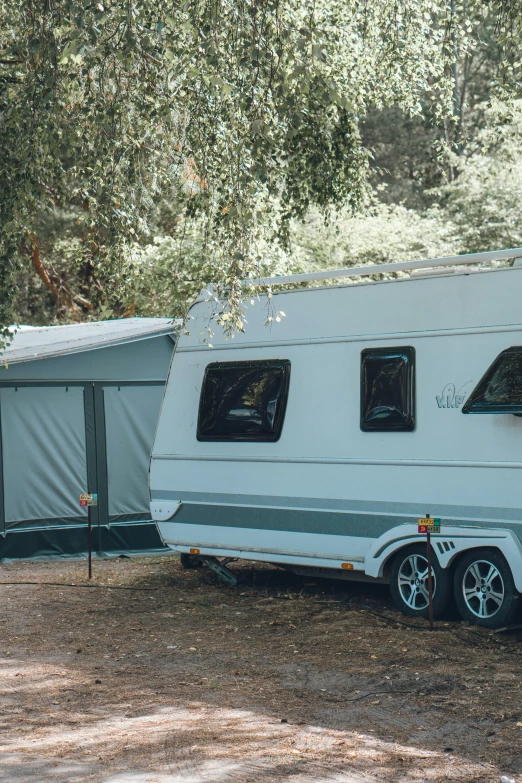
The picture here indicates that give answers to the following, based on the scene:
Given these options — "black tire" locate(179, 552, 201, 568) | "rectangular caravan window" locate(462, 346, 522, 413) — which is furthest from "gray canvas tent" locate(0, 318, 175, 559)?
"rectangular caravan window" locate(462, 346, 522, 413)

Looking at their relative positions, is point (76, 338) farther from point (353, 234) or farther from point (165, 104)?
point (353, 234)

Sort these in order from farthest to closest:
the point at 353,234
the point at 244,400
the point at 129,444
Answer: the point at 353,234 → the point at 129,444 → the point at 244,400

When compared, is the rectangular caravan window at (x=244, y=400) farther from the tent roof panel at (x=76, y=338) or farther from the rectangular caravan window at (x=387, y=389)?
the tent roof panel at (x=76, y=338)

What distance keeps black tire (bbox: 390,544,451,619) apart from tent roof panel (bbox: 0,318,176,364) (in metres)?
3.94

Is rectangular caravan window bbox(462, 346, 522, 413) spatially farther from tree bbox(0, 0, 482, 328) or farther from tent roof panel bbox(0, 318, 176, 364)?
tent roof panel bbox(0, 318, 176, 364)

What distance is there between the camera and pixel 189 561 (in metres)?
10.0

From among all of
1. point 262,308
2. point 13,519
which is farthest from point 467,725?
point 13,519

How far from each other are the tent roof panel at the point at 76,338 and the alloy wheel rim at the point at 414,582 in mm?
3970

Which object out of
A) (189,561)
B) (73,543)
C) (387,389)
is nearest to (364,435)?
(387,389)

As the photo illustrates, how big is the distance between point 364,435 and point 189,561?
3.03m

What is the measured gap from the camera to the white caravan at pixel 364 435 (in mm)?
7129

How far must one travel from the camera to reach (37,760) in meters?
4.59

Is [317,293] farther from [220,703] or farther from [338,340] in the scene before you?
[220,703]

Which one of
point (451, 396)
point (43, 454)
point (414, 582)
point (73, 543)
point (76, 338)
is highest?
point (76, 338)
